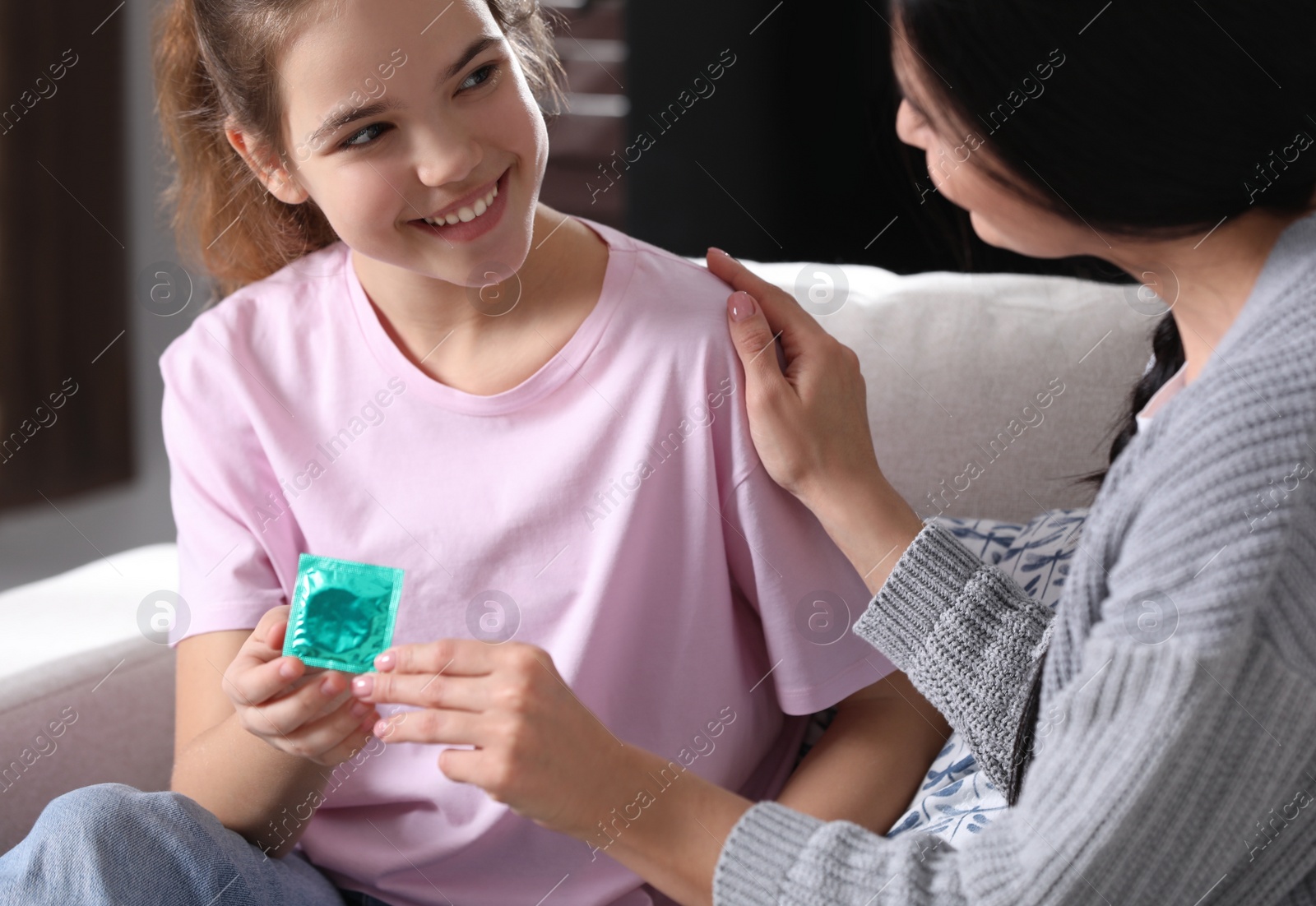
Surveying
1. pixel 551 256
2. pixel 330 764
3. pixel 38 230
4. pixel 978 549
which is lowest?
pixel 978 549

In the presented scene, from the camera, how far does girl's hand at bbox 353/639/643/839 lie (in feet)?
2.76

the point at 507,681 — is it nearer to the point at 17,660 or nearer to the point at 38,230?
the point at 17,660

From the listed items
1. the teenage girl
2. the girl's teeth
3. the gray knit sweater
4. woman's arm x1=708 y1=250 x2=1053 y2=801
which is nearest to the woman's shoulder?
the teenage girl

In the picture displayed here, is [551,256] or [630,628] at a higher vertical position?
[551,256]

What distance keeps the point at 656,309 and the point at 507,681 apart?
1.40ft

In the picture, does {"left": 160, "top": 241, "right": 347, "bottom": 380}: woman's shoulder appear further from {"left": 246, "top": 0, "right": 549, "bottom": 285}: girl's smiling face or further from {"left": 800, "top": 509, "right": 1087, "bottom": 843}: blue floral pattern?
{"left": 800, "top": 509, "right": 1087, "bottom": 843}: blue floral pattern

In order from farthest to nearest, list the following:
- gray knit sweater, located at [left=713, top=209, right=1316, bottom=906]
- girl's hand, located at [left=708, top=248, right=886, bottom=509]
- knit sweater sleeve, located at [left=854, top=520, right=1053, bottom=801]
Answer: girl's hand, located at [left=708, top=248, right=886, bottom=509] → knit sweater sleeve, located at [left=854, top=520, right=1053, bottom=801] → gray knit sweater, located at [left=713, top=209, right=1316, bottom=906]

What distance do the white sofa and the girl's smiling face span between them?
20.7 inches

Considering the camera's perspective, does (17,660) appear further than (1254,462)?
Yes

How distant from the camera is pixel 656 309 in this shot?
1.13 metres

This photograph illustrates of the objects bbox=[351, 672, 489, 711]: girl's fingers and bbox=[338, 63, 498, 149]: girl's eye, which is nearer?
bbox=[351, 672, 489, 711]: girl's fingers

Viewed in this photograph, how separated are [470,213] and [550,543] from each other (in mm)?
309

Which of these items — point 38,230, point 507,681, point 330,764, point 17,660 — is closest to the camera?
point 507,681

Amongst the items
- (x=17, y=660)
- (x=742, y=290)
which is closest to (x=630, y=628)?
(x=742, y=290)
